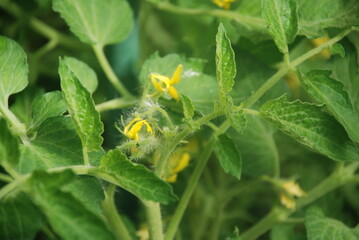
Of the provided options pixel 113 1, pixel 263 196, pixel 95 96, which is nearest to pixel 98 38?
pixel 113 1

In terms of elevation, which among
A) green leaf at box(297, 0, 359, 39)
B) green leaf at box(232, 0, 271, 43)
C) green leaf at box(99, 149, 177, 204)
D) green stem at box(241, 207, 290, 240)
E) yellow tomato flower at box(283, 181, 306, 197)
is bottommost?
green stem at box(241, 207, 290, 240)

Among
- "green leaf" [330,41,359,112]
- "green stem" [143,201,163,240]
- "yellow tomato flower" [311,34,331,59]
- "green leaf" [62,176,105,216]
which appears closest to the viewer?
"green leaf" [62,176,105,216]

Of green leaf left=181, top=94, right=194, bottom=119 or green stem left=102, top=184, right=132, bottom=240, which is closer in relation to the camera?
green leaf left=181, top=94, right=194, bottom=119

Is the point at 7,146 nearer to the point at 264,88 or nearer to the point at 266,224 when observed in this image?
the point at 264,88

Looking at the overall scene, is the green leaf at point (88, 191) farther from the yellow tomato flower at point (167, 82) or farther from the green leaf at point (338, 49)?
the green leaf at point (338, 49)

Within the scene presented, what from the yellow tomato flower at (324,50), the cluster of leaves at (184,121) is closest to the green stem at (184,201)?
the cluster of leaves at (184,121)

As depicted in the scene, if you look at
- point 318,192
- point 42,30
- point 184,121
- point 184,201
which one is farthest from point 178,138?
point 42,30

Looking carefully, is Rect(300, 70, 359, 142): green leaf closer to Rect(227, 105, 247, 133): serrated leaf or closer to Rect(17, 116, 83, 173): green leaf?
Rect(227, 105, 247, 133): serrated leaf

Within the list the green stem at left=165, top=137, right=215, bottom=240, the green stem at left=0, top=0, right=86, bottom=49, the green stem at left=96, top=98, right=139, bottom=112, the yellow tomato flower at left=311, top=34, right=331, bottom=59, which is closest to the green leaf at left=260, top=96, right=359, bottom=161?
the green stem at left=165, top=137, right=215, bottom=240
